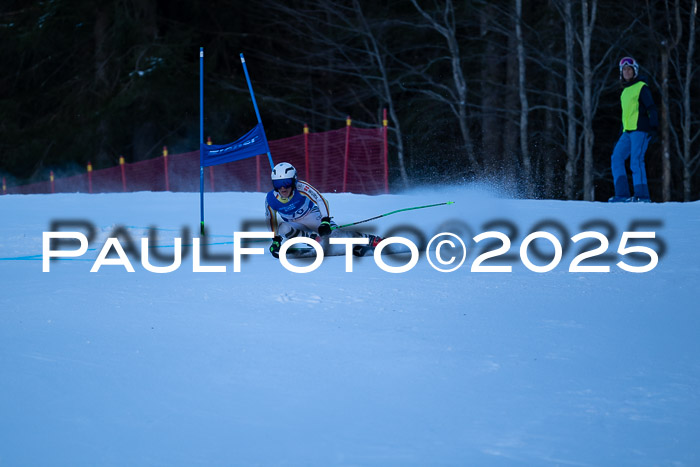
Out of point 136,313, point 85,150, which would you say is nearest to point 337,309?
point 136,313

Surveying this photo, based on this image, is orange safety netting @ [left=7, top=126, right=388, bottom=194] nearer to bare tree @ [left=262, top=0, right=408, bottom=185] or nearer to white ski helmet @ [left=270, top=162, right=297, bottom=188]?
bare tree @ [left=262, top=0, right=408, bottom=185]

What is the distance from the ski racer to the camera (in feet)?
28.5

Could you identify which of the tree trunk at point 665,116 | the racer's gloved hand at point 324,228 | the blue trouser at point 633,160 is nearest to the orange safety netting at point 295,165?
the blue trouser at point 633,160

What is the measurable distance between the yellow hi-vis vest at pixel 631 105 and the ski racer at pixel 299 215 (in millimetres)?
4642

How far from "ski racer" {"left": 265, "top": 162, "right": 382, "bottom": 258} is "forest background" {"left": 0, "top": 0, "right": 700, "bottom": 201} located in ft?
35.3

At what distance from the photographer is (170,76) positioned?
1054 inches

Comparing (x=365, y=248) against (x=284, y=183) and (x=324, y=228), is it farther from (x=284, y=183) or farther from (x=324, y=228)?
(x=284, y=183)

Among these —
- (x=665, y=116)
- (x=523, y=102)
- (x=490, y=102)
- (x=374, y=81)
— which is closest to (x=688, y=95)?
(x=665, y=116)

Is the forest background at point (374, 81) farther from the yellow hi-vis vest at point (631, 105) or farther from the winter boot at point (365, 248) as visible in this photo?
the winter boot at point (365, 248)

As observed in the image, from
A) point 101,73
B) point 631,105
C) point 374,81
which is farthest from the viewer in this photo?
point 101,73

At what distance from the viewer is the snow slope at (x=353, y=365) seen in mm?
3928

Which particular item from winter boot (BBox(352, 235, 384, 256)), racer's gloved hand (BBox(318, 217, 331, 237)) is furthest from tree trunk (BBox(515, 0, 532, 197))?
racer's gloved hand (BBox(318, 217, 331, 237))

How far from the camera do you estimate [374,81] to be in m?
26.0

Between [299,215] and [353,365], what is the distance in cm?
423
